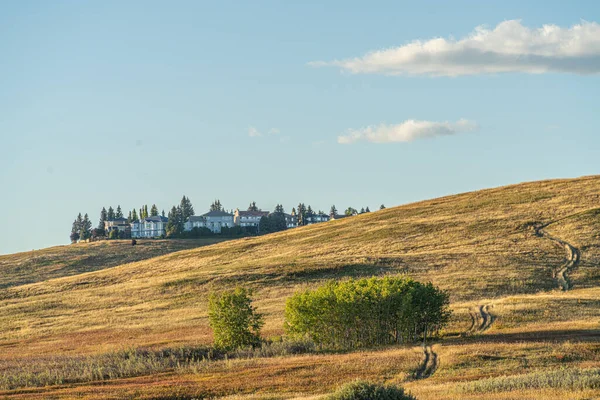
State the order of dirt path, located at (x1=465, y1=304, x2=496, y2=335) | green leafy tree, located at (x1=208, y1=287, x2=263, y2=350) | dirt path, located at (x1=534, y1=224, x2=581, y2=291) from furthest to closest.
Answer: dirt path, located at (x1=534, y1=224, x2=581, y2=291) → green leafy tree, located at (x1=208, y1=287, x2=263, y2=350) → dirt path, located at (x1=465, y1=304, x2=496, y2=335)

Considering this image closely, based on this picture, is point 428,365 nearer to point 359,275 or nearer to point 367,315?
point 367,315

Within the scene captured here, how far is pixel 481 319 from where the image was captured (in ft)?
219

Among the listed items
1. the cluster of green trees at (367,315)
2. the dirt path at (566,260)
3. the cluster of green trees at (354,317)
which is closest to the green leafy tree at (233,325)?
the cluster of green trees at (354,317)

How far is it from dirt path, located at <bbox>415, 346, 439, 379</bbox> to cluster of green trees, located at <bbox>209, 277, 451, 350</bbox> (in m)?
7.62

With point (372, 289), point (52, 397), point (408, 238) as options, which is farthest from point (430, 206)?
point (52, 397)

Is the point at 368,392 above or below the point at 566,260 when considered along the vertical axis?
below

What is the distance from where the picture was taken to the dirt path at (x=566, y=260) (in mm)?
Result: 85500

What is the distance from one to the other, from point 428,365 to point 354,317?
551 inches

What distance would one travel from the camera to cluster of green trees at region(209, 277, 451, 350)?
201ft

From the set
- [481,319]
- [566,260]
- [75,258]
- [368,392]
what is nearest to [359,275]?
[566,260]

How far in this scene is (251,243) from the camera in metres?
138

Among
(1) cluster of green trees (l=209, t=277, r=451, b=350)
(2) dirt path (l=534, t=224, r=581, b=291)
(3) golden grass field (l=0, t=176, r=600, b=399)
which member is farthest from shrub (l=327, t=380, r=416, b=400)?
(2) dirt path (l=534, t=224, r=581, b=291)

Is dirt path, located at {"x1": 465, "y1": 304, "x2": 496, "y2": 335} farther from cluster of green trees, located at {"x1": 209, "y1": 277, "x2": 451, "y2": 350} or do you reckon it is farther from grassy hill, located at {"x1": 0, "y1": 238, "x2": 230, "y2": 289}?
grassy hill, located at {"x1": 0, "y1": 238, "x2": 230, "y2": 289}

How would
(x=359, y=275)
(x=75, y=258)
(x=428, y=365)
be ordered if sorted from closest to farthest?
(x=428, y=365) → (x=359, y=275) → (x=75, y=258)
